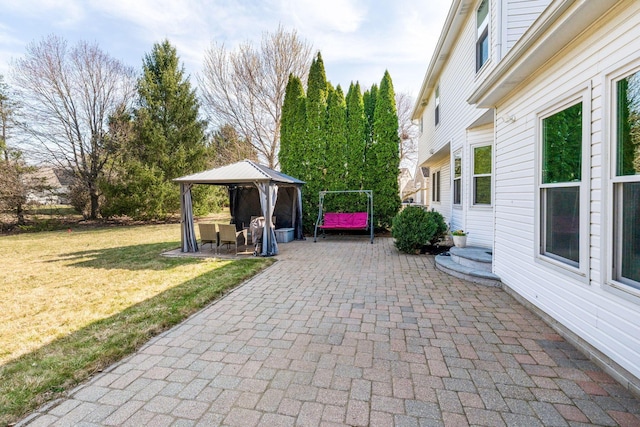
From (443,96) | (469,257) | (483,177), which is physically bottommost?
(469,257)

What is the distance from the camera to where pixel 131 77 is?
16.6 m

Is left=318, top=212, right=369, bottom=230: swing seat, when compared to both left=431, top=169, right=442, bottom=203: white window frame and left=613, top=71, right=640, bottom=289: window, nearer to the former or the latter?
left=431, top=169, right=442, bottom=203: white window frame

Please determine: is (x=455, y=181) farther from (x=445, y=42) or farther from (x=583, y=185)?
(x=583, y=185)

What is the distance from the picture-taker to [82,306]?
4.06m

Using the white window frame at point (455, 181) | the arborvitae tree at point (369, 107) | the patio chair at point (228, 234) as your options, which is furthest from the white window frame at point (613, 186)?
the arborvitae tree at point (369, 107)

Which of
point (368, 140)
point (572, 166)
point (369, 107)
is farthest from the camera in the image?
point (369, 107)

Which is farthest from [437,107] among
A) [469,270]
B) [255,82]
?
[255,82]

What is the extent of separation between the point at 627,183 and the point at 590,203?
0.40 metres

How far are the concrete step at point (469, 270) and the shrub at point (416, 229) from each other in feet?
3.89

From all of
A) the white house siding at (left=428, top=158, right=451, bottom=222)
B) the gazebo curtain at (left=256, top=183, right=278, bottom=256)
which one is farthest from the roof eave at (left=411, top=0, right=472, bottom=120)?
the gazebo curtain at (left=256, top=183, right=278, bottom=256)

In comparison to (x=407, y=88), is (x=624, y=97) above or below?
below

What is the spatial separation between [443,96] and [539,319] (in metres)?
7.31

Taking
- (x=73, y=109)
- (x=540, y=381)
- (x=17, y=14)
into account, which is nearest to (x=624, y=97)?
(x=540, y=381)

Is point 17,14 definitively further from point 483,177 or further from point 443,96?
point 483,177
